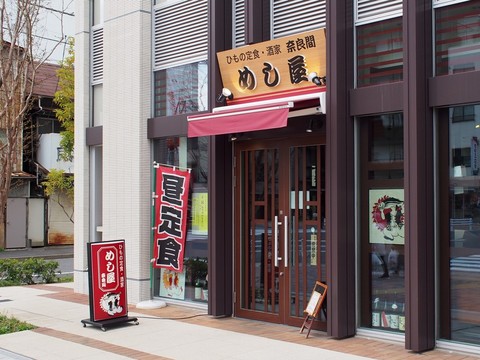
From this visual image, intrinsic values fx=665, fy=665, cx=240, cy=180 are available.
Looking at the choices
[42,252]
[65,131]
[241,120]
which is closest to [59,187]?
[65,131]

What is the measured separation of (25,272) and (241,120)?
8.86m

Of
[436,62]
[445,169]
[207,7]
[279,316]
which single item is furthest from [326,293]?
[207,7]

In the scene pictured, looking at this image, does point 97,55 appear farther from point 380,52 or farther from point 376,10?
point 380,52

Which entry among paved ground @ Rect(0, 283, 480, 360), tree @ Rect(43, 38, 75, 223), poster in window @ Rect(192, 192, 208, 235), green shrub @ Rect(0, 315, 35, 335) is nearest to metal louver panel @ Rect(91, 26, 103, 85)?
poster in window @ Rect(192, 192, 208, 235)

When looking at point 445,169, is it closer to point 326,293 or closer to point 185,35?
point 326,293

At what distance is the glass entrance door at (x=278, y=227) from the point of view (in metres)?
9.52

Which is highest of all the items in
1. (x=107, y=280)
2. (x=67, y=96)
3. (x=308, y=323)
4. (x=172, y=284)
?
(x=67, y=96)

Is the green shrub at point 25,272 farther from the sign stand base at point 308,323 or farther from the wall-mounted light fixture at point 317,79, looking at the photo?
the wall-mounted light fixture at point 317,79

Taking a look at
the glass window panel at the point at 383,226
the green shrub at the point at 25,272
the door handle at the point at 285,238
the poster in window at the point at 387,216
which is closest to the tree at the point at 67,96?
the green shrub at the point at 25,272

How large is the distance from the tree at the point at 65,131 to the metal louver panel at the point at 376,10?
2106cm

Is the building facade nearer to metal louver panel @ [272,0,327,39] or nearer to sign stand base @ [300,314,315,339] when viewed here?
metal louver panel @ [272,0,327,39]

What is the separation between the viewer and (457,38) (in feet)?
26.6

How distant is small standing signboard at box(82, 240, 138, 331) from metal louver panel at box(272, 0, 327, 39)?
4174mm

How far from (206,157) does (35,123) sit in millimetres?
22963
